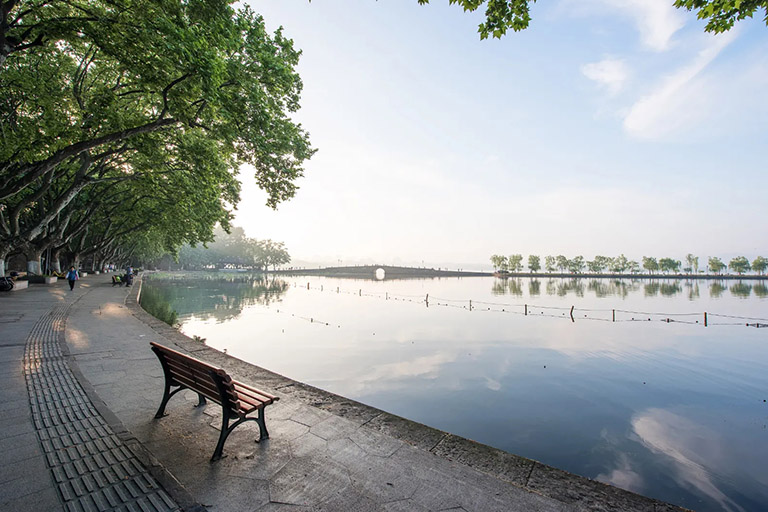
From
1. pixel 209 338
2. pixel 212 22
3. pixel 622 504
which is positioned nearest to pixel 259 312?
pixel 209 338

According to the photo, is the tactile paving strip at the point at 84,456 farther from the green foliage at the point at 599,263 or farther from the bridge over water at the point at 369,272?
the green foliage at the point at 599,263

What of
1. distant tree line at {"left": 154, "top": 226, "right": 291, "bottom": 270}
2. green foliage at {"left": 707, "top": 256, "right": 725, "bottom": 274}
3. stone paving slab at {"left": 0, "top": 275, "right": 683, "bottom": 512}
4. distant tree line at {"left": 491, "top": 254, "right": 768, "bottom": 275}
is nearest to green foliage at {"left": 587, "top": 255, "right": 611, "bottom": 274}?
distant tree line at {"left": 491, "top": 254, "right": 768, "bottom": 275}

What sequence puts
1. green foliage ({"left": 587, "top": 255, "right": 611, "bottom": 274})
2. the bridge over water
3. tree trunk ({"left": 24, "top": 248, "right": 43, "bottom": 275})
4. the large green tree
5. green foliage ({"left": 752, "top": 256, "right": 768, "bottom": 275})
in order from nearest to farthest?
1. the large green tree
2. tree trunk ({"left": 24, "top": 248, "right": 43, "bottom": 275})
3. the bridge over water
4. green foliage ({"left": 752, "top": 256, "right": 768, "bottom": 275})
5. green foliage ({"left": 587, "top": 255, "right": 611, "bottom": 274})

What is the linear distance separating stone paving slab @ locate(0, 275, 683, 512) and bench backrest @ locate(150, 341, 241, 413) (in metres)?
0.61

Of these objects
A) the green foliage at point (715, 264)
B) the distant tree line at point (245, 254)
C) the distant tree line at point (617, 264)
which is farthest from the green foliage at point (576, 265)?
the distant tree line at point (245, 254)

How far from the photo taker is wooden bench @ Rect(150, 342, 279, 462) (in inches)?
139

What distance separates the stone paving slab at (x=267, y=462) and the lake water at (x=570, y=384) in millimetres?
3444

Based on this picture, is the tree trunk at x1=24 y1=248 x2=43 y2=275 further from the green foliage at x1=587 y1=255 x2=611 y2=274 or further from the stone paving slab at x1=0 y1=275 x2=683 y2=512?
the green foliage at x1=587 y1=255 x2=611 y2=274

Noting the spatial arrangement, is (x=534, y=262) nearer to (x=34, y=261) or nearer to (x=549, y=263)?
(x=549, y=263)

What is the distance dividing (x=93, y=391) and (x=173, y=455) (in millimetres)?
2842

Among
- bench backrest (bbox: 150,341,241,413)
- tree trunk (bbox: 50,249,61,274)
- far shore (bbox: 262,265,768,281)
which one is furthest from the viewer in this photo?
far shore (bbox: 262,265,768,281)

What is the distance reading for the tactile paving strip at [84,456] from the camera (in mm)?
2836

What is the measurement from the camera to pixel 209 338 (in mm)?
13906

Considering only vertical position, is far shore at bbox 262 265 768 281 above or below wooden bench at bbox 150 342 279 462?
below
